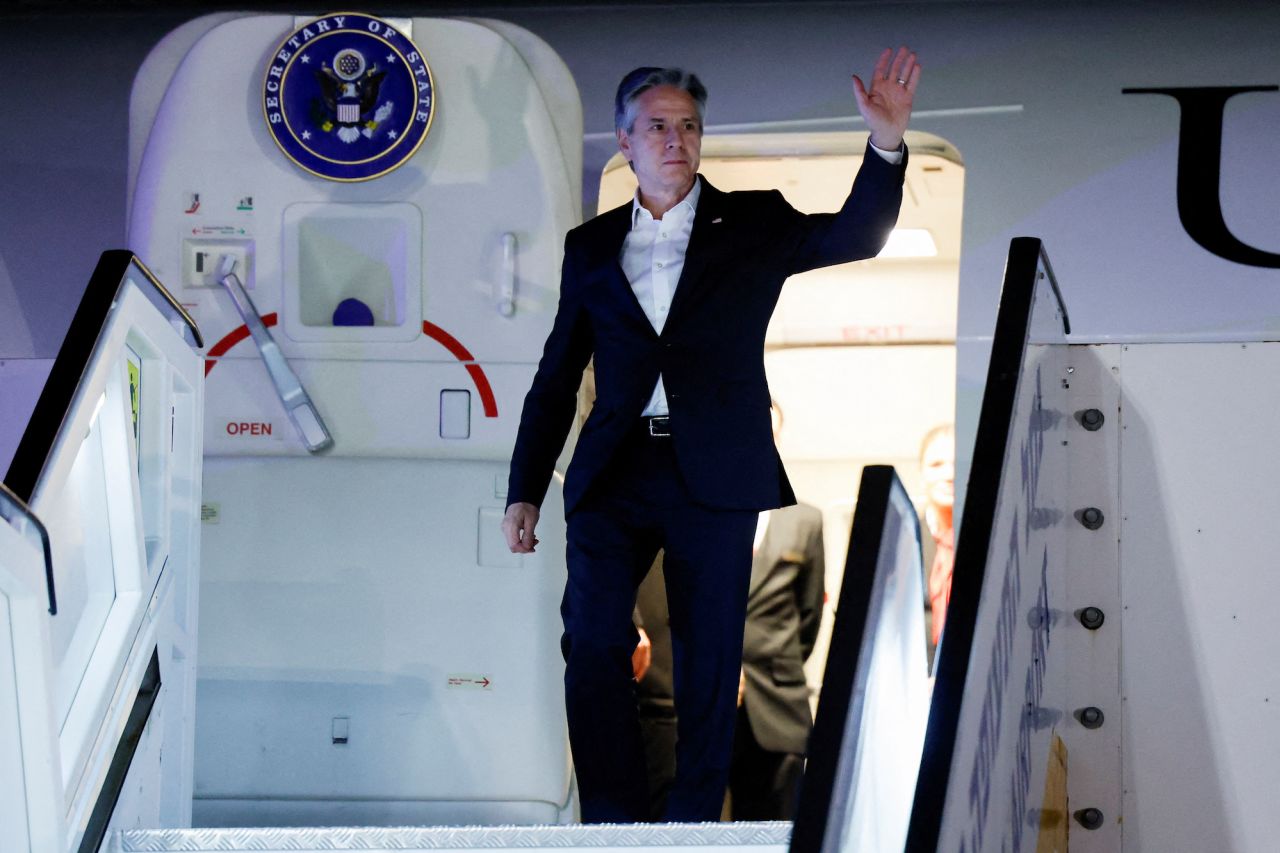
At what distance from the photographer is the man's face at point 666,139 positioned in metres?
3.13

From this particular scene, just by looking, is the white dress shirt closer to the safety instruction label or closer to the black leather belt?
the black leather belt

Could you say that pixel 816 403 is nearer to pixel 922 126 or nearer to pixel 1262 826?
pixel 922 126

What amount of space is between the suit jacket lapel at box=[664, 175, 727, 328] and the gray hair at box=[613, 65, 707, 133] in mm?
175

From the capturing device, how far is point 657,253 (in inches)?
125

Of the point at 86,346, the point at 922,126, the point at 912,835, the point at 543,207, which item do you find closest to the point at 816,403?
the point at 922,126

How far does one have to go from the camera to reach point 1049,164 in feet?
15.7

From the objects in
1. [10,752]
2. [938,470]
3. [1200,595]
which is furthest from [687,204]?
[938,470]

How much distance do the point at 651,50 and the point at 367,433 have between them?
4.74ft

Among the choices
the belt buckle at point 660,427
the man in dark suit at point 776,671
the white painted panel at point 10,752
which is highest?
the belt buckle at point 660,427

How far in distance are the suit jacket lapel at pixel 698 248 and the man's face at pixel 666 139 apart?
66mm

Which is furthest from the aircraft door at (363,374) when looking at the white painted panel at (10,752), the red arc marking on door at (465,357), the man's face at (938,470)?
the man's face at (938,470)

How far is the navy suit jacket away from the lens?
119 inches

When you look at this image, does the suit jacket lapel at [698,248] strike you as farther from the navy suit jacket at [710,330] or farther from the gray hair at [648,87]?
the gray hair at [648,87]

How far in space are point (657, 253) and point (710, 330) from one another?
0.20 meters
